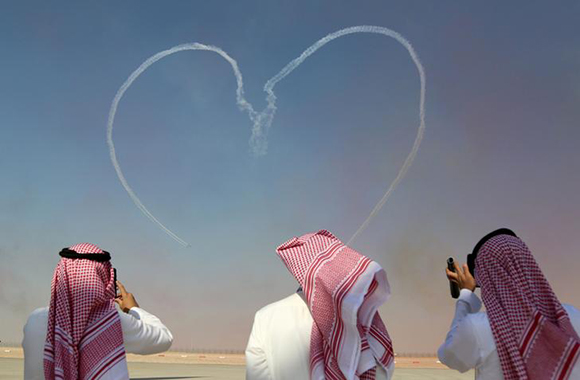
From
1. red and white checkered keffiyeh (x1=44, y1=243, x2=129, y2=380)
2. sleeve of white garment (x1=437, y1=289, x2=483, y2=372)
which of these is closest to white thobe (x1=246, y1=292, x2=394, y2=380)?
sleeve of white garment (x1=437, y1=289, x2=483, y2=372)

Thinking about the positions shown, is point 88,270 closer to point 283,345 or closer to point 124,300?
point 124,300

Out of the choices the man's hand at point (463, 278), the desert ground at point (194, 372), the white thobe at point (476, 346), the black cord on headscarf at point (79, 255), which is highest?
the desert ground at point (194, 372)

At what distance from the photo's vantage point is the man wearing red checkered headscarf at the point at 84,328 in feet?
19.5

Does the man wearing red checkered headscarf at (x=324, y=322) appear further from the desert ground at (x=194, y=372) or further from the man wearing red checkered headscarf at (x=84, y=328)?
the desert ground at (x=194, y=372)

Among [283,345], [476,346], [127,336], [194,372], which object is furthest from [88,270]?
[194,372]

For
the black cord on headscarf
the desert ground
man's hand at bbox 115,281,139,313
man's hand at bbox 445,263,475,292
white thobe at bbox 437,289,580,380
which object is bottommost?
white thobe at bbox 437,289,580,380

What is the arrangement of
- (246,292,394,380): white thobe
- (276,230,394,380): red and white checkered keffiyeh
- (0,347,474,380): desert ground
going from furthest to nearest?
1. (0,347,474,380): desert ground
2. (246,292,394,380): white thobe
3. (276,230,394,380): red and white checkered keffiyeh

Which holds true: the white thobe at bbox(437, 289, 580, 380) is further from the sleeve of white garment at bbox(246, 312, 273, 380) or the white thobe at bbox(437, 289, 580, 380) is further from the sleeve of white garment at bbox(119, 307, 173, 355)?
the sleeve of white garment at bbox(119, 307, 173, 355)

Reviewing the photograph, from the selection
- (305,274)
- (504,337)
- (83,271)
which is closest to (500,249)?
(504,337)

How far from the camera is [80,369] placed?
6.00 meters

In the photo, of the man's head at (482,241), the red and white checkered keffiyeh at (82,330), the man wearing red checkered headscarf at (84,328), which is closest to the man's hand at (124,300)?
the man wearing red checkered headscarf at (84,328)

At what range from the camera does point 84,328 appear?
602cm

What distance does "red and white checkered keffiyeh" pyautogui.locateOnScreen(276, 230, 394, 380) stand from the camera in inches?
205

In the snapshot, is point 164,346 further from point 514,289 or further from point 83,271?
point 514,289
